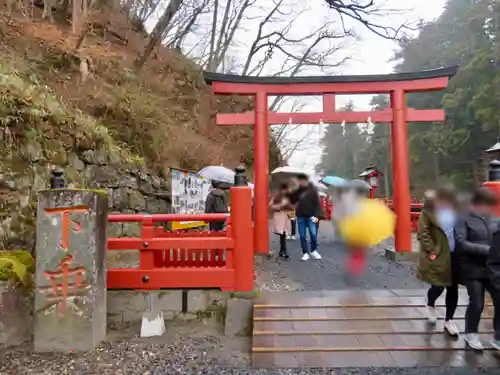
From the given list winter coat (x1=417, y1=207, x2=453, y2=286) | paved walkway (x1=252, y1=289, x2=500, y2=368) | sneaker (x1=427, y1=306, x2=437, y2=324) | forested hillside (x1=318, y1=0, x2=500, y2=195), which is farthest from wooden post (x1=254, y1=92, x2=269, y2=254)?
forested hillside (x1=318, y1=0, x2=500, y2=195)

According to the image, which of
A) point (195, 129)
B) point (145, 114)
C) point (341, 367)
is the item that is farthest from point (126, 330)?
point (195, 129)

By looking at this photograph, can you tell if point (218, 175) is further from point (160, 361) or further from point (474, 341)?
point (474, 341)

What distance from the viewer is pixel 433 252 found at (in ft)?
15.4

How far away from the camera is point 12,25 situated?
1055 cm

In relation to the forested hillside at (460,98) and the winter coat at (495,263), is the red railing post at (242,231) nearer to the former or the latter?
the winter coat at (495,263)

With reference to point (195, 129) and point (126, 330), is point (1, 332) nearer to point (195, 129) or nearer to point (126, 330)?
point (126, 330)

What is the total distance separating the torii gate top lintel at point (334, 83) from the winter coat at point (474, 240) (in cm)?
502

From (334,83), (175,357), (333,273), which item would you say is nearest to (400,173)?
(334,83)

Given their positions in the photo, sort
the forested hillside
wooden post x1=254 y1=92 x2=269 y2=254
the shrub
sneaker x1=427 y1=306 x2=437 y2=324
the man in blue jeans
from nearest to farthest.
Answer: the shrub → the man in blue jeans → sneaker x1=427 y1=306 x2=437 y2=324 → wooden post x1=254 y1=92 x2=269 y2=254 → the forested hillside

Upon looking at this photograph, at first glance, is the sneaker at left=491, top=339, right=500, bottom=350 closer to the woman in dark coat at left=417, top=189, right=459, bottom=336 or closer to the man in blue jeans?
the woman in dark coat at left=417, top=189, right=459, bottom=336

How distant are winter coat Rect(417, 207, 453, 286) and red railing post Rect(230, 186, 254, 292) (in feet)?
7.11

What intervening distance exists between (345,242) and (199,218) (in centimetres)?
263

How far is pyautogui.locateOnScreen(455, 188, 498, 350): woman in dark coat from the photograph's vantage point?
4.36 metres

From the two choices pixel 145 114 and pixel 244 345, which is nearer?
pixel 244 345
